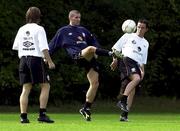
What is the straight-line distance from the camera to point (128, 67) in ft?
45.6

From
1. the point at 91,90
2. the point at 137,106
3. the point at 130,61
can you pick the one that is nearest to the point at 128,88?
the point at 130,61

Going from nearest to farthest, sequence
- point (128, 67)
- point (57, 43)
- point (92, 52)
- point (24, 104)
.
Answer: point (24, 104)
point (92, 52)
point (57, 43)
point (128, 67)

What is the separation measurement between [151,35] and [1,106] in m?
7.51

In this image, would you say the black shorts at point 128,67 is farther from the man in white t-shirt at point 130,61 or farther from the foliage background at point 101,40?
the foliage background at point 101,40

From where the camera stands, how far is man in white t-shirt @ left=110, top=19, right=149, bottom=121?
45.2 ft

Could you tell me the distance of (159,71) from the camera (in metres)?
31.3

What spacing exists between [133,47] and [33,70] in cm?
299

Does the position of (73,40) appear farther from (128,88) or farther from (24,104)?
(24,104)

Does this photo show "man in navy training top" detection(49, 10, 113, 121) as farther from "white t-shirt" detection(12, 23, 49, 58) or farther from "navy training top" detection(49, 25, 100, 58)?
"white t-shirt" detection(12, 23, 49, 58)

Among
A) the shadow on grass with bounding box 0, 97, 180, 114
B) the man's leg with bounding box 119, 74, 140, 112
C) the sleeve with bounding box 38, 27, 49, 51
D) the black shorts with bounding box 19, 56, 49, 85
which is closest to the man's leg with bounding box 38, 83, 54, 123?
the black shorts with bounding box 19, 56, 49, 85

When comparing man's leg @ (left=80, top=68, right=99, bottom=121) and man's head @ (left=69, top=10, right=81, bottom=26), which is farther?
man's leg @ (left=80, top=68, right=99, bottom=121)

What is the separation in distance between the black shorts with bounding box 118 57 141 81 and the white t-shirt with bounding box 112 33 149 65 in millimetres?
94

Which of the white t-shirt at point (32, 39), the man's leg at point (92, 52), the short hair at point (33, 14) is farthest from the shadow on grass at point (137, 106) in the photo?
the short hair at point (33, 14)

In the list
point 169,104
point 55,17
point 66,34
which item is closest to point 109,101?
point 169,104
